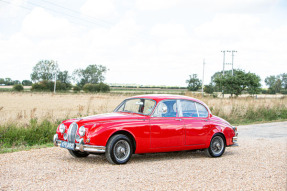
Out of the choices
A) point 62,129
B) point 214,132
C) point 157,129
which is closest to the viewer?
point 62,129

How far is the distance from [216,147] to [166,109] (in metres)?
1.92

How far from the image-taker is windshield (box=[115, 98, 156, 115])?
8594 millimetres

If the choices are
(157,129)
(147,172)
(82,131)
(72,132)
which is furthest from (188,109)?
(72,132)

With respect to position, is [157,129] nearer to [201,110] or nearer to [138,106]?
[138,106]

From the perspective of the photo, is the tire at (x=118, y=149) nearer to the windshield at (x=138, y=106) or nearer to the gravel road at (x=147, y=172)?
the gravel road at (x=147, y=172)

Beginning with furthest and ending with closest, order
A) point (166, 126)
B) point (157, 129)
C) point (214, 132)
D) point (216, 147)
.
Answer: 1. point (216, 147)
2. point (214, 132)
3. point (166, 126)
4. point (157, 129)

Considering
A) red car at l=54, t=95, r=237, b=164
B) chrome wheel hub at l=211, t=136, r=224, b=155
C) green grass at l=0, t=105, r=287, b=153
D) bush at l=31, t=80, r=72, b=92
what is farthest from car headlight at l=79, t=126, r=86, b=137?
bush at l=31, t=80, r=72, b=92

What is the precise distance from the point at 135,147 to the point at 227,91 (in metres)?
55.0

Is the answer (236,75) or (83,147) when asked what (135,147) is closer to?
(83,147)

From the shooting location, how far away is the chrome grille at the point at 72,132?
7.82m

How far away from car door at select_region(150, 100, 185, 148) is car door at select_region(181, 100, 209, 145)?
200 millimetres

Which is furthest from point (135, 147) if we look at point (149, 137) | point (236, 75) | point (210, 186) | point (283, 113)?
point (236, 75)

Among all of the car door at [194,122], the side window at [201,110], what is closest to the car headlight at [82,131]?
the car door at [194,122]

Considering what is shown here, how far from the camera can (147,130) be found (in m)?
8.21
